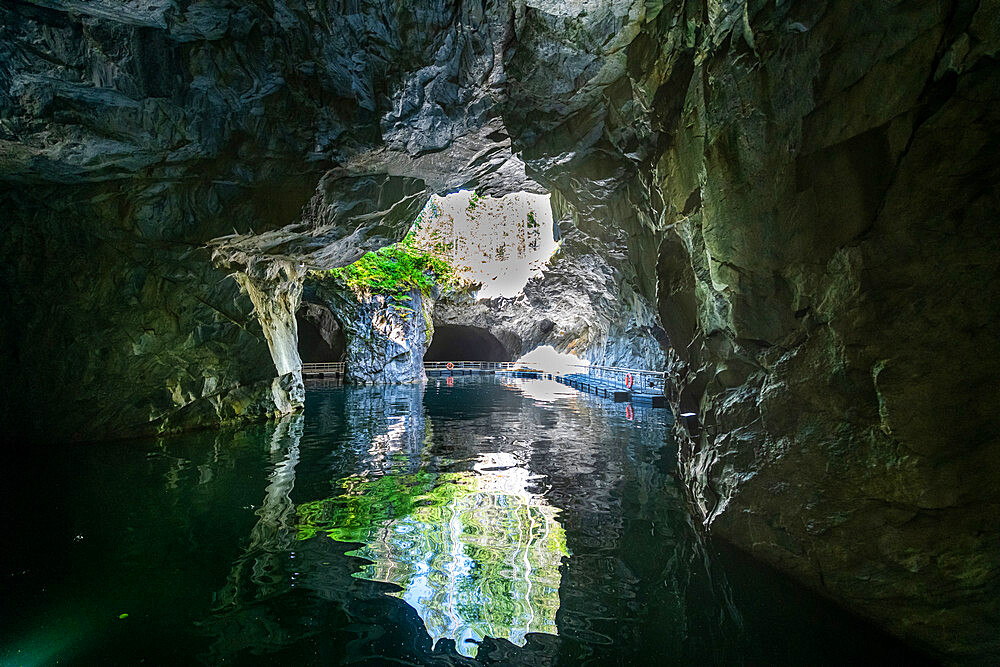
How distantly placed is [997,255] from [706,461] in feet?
9.88

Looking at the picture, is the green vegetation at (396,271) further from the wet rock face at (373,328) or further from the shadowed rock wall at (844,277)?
the shadowed rock wall at (844,277)

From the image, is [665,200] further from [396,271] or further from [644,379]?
[396,271]

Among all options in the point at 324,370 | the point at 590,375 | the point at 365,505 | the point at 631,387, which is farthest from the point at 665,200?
the point at 324,370

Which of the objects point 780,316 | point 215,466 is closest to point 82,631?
point 215,466

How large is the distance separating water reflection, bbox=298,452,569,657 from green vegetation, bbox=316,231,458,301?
15441 mm

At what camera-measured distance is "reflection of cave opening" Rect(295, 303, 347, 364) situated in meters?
23.5

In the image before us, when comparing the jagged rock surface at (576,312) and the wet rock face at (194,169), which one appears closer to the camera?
the wet rock face at (194,169)

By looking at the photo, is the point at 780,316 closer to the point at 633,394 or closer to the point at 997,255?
the point at 997,255

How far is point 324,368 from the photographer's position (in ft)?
75.5

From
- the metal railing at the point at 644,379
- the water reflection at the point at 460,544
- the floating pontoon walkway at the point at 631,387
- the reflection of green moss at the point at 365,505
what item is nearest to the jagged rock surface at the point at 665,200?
the water reflection at the point at 460,544

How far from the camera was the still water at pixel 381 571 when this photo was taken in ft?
9.19

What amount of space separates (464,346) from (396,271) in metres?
17.2

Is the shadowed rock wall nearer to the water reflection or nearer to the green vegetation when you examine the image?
the water reflection

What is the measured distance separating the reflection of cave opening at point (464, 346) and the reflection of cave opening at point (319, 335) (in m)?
10.5
